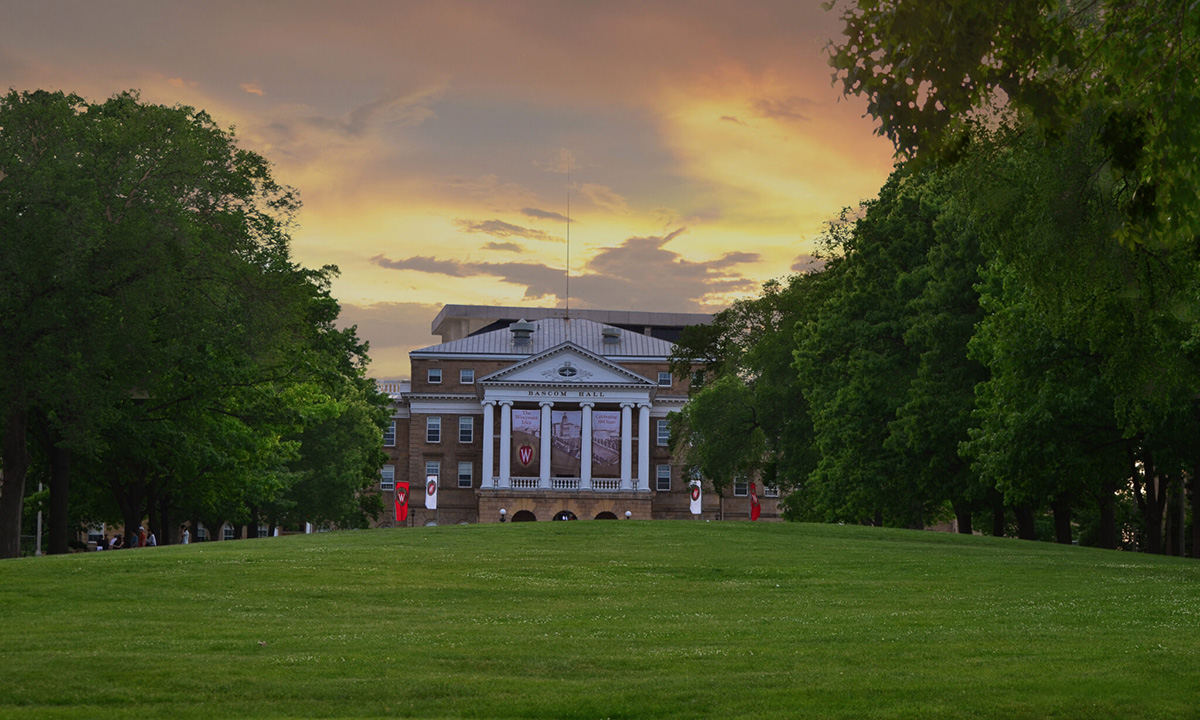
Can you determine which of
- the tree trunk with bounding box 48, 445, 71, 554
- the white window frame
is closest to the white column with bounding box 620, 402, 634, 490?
the white window frame

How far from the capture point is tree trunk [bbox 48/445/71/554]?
3769cm

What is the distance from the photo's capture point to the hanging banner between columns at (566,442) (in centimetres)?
10400

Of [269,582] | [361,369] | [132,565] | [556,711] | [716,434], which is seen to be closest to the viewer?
[556,711]

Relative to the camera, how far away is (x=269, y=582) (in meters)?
22.4

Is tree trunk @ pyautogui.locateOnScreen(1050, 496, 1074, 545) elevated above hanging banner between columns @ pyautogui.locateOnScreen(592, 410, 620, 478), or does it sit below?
below

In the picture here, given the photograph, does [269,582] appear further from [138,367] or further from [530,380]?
[530,380]

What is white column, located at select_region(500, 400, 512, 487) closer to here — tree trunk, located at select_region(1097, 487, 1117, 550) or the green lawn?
tree trunk, located at select_region(1097, 487, 1117, 550)

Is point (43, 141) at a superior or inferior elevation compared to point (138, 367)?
superior

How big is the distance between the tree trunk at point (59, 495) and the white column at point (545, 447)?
70.1m

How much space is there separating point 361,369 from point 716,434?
788 inches

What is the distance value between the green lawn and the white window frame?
85564 millimetres

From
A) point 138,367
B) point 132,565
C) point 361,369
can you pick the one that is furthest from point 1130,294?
point 361,369

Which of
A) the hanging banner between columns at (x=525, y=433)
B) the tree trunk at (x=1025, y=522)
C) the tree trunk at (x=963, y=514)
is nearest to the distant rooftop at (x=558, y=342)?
the hanging banner between columns at (x=525, y=433)

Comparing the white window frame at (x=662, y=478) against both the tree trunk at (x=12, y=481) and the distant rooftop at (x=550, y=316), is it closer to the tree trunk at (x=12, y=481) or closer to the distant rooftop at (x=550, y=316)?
the distant rooftop at (x=550, y=316)
